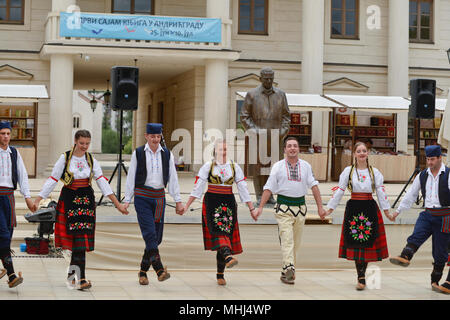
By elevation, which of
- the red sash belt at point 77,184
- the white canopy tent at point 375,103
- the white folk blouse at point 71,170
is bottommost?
the red sash belt at point 77,184

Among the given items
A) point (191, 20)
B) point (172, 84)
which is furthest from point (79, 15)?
point (172, 84)

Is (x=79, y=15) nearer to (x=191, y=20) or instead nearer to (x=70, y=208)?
(x=191, y=20)

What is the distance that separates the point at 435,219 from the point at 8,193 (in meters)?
4.51

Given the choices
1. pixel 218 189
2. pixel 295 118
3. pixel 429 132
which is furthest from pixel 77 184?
pixel 429 132

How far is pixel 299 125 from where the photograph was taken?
26250 mm

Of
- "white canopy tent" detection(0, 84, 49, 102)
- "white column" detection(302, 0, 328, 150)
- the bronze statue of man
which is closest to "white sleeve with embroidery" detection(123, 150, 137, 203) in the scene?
the bronze statue of man

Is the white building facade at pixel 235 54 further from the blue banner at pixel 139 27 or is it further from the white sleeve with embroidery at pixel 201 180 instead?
the white sleeve with embroidery at pixel 201 180

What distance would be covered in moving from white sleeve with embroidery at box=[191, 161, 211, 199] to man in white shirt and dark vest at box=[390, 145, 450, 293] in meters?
2.20

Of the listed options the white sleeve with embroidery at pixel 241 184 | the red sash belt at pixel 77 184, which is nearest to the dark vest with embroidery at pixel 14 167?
the red sash belt at pixel 77 184

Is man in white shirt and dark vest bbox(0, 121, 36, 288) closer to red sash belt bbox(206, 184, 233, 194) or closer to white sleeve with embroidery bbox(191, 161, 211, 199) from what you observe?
white sleeve with embroidery bbox(191, 161, 211, 199)

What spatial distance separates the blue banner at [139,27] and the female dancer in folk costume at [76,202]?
15.5 meters

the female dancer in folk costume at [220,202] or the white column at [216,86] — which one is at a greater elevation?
the white column at [216,86]

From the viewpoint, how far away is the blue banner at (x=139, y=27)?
2248 cm

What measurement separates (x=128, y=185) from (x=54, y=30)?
1594cm
